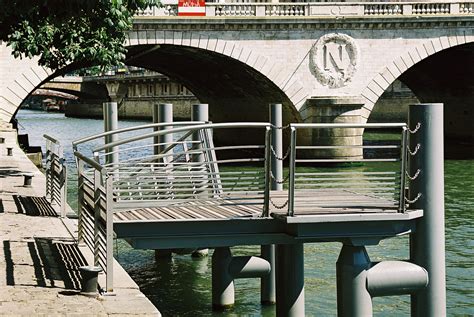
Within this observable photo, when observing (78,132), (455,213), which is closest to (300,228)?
(455,213)

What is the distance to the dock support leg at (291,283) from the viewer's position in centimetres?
1072

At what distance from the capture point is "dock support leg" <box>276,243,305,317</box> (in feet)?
35.2

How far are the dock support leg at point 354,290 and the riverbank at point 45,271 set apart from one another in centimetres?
191

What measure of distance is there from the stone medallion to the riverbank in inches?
873

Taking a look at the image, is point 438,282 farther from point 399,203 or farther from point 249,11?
point 249,11

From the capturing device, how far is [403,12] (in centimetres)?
3700

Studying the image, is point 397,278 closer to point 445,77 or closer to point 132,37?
point 132,37

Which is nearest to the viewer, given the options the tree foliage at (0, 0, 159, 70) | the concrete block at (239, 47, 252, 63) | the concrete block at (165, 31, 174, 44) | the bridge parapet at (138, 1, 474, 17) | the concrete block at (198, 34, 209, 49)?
the tree foliage at (0, 0, 159, 70)

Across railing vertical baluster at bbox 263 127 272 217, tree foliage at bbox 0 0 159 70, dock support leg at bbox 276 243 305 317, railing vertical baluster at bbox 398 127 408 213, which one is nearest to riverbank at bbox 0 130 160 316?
railing vertical baluster at bbox 263 127 272 217

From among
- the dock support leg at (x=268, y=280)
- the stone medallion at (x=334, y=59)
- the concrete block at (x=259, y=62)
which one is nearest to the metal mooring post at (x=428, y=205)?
the dock support leg at (x=268, y=280)

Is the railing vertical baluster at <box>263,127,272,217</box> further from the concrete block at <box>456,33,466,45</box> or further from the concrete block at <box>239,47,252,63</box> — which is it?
the concrete block at <box>456,33,466,45</box>

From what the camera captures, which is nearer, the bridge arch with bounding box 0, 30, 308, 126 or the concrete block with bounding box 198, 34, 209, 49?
the bridge arch with bounding box 0, 30, 308, 126

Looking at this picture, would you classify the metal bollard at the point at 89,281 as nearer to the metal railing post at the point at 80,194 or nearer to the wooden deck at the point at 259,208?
the wooden deck at the point at 259,208

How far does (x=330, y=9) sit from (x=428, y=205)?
2735 cm
